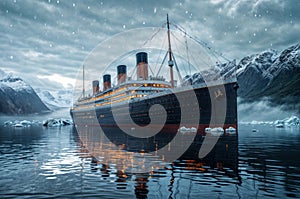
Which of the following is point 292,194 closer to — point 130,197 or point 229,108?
point 130,197

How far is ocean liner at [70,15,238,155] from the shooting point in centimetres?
3859

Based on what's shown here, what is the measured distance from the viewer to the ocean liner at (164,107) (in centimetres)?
3859

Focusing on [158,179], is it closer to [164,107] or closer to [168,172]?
[168,172]

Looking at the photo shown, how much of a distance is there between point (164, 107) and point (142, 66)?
78.0ft

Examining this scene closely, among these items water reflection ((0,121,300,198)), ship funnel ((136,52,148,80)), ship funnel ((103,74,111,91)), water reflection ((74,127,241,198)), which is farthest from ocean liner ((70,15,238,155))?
ship funnel ((103,74,111,91))

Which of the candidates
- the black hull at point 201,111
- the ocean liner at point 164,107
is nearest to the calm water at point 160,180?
the ocean liner at point 164,107

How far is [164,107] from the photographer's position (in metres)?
45.1

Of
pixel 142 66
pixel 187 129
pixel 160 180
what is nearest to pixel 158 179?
pixel 160 180

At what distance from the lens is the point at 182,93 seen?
4194 centimetres

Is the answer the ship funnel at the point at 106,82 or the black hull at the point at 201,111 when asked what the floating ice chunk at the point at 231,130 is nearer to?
the black hull at the point at 201,111

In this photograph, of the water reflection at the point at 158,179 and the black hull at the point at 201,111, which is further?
the black hull at the point at 201,111

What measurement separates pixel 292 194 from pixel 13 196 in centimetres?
1056

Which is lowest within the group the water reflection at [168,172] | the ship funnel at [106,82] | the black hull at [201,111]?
the water reflection at [168,172]

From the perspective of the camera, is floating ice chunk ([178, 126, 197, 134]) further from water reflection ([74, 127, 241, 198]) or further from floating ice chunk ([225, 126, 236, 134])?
water reflection ([74, 127, 241, 198])
